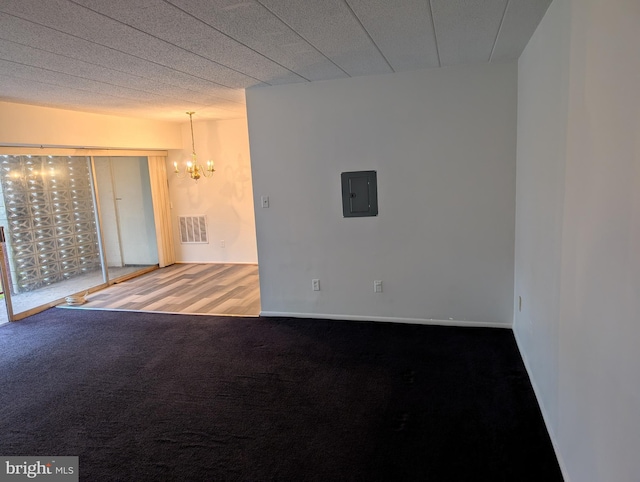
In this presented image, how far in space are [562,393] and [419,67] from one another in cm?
287

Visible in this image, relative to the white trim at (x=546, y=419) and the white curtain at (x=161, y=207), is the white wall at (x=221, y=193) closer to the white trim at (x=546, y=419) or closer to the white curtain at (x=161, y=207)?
the white curtain at (x=161, y=207)

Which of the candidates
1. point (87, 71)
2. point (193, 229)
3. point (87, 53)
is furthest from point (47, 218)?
point (87, 53)

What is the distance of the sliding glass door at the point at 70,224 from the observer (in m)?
5.04

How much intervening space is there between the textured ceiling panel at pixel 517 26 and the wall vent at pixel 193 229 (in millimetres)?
5386

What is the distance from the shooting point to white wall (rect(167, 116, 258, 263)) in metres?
7.02

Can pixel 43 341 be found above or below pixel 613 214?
below

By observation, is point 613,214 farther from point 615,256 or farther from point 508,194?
point 508,194

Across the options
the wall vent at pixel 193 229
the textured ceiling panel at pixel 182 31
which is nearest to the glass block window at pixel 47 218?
the wall vent at pixel 193 229

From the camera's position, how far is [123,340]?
424 centimetres

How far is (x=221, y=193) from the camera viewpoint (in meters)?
7.25

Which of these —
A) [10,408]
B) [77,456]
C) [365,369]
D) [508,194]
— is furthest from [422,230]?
[10,408]

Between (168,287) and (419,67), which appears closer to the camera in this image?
(419,67)

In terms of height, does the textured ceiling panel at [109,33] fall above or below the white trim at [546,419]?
above

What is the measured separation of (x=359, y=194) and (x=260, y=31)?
1993 millimetres
